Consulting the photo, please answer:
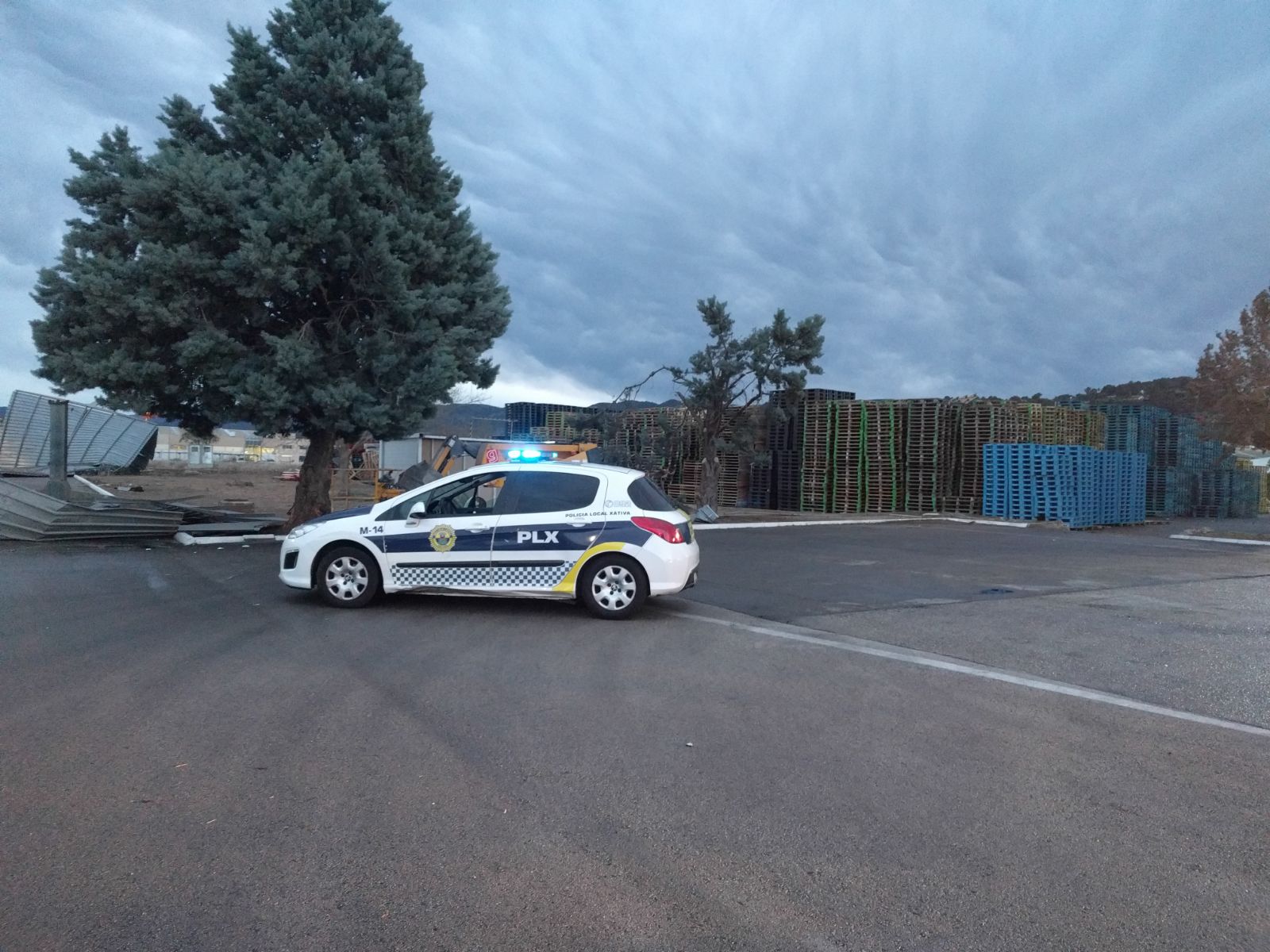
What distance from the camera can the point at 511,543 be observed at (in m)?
9.27

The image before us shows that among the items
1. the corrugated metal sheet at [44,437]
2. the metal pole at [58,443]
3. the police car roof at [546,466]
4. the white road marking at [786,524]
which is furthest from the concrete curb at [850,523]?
the corrugated metal sheet at [44,437]

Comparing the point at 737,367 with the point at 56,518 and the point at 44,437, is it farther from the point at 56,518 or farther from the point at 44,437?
the point at 44,437

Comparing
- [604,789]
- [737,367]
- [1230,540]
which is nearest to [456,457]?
[737,367]

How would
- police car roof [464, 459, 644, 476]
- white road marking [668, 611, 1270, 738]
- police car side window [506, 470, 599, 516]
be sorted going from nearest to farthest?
white road marking [668, 611, 1270, 738]
police car side window [506, 470, 599, 516]
police car roof [464, 459, 644, 476]

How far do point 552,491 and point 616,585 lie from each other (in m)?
1.20

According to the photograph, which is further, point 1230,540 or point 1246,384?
point 1246,384

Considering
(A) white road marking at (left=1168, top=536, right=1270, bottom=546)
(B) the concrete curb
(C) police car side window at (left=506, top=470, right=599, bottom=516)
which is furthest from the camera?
(B) the concrete curb

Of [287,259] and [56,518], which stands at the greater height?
[287,259]

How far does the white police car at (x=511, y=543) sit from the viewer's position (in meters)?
9.21

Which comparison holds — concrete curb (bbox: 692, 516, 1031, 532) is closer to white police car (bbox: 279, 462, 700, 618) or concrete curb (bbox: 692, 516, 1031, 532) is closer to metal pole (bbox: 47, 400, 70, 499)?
white police car (bbox: 279, 462, 700, 618)

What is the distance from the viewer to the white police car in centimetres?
921

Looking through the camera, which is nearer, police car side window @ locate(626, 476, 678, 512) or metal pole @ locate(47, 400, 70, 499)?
police car side window @ locate(626, 476, 678, 512)

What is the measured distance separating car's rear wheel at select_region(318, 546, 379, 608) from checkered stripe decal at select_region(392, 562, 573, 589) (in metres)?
0.26

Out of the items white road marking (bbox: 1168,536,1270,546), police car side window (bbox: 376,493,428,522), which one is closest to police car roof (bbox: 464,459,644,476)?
police car side window (bbox: 376,493,428,522)
